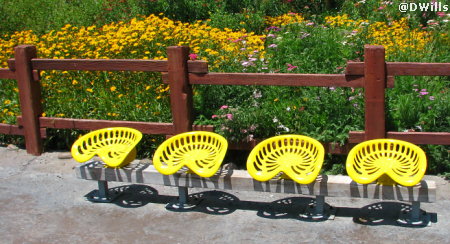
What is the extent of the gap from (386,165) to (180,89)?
2.12 meters

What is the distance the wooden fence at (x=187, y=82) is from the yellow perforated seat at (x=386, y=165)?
14.0 inches

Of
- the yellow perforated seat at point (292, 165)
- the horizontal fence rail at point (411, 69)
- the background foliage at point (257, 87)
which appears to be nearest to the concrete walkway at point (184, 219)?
the yellow perforated seat at point (292, 165)

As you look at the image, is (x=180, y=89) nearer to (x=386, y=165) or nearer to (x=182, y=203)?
(x=182, y=203)

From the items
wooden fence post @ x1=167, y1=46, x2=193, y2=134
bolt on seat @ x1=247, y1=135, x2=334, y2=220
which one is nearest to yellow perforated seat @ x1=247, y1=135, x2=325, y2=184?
bolt on seat @ x1=247, y1=135, x2=334, y2=220

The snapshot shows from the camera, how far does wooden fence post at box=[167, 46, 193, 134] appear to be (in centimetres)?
588

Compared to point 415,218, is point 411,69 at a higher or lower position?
higher

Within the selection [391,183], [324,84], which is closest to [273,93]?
[324,84]

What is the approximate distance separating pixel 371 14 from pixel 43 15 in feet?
19.2

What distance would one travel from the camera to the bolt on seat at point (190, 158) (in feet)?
16.7

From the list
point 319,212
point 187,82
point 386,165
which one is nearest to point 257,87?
point 187,82

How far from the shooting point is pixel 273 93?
6.60 meters

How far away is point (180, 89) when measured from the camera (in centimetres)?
596

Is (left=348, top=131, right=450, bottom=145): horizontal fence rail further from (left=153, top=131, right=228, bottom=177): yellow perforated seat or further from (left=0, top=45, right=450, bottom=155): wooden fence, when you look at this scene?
(left=153, top=131, right=228, bottom=177): yellow perforated seat

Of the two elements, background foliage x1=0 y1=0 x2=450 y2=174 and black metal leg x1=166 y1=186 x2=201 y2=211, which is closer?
black metal leg x1=166 y1=186 x2=201 y2=211
